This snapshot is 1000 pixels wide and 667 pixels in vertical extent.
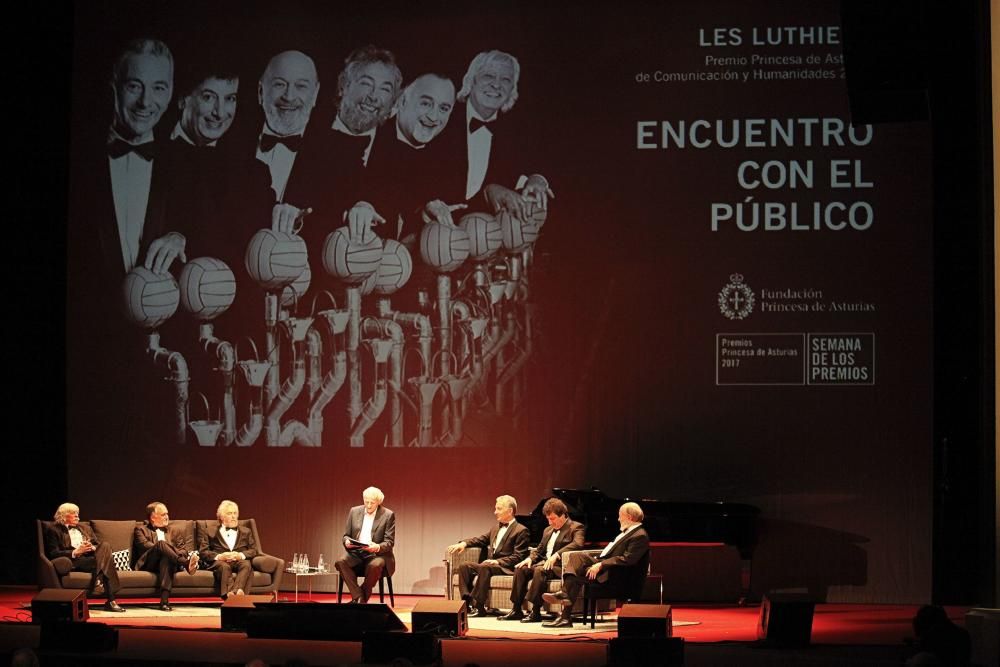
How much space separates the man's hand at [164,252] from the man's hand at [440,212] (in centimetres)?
219

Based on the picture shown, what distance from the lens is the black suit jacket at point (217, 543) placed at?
416 inches

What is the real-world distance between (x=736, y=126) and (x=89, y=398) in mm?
6131

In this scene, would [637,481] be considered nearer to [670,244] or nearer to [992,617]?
[670,244]

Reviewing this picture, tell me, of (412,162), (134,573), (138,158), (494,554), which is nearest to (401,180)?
(412,162)

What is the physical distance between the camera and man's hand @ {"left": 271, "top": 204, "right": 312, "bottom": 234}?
11.9 m

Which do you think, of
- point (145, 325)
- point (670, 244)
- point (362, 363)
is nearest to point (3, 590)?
point (145, 325)

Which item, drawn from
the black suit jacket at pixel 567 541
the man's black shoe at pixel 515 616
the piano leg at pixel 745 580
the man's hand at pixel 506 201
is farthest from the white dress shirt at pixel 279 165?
the piano leg at pixel 745 580

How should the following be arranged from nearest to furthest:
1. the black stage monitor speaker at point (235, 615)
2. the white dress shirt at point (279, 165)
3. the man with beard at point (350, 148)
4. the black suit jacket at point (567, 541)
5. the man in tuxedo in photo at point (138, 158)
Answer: the black stage monitor speaker at point (235, 615), the black suit jacket at point (567, 541), the man with beard at point (350, 148), the white dress shirt at point (279, 165), the man in tuxedo in photo at point (138, 158)

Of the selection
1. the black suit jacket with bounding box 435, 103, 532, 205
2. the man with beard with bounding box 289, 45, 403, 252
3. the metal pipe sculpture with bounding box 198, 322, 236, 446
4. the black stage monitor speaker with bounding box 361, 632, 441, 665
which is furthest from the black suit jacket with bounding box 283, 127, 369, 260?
the black stage monitor speaker with bounding box 361, 632, 441, 665

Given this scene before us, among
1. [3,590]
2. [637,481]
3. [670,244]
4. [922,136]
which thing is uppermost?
[922,136]

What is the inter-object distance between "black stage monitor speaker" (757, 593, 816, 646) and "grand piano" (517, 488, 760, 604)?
2.31 meters

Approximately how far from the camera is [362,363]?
11711 millimetres

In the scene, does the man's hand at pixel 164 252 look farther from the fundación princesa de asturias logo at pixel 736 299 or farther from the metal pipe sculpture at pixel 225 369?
the fundación princesa de asturias logo at pixel 736 299

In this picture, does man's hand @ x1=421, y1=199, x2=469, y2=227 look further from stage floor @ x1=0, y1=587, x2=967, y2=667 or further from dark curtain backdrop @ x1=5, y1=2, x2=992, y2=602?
stage floor @ x1=0, y1=587, x2=967, y2=667
